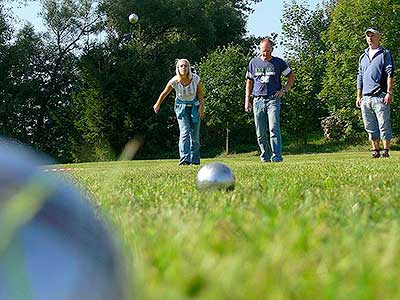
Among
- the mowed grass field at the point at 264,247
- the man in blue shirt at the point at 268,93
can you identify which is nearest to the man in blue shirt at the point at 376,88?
the man in blue shirt at the point at 268,93

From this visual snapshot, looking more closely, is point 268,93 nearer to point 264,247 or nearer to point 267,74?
point 267,74

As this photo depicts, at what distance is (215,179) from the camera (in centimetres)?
433

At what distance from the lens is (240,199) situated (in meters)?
3.58

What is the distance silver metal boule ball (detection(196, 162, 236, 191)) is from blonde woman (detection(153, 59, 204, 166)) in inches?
247

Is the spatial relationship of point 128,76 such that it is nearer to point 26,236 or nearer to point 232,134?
point 232,134

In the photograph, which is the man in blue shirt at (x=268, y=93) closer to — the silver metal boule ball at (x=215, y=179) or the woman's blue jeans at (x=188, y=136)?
the woman's blue jeans at (x=188, y=136)

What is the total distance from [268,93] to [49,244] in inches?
379

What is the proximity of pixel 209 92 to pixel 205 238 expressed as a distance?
25.8m

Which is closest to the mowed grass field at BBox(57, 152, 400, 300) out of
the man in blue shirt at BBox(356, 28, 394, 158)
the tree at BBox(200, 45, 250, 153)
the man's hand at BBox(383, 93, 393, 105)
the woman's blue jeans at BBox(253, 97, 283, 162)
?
the woman's blue jeans at BBox(253, 97, 283, 162)

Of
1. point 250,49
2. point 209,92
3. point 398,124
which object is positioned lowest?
point 398,124

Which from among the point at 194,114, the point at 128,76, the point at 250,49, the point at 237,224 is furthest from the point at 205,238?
the point at 250,49

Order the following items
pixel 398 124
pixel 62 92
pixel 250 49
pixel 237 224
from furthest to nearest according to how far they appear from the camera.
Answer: pixel 250 49 → pixel 62 92 → pixel 398 124 → pixel 237 224

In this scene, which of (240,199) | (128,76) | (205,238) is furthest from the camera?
(128,76)

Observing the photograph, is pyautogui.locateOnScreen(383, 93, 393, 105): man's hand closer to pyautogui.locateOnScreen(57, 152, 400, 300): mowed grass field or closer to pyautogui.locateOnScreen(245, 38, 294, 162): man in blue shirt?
pyautogui.locateOnScreen(245, 38, 294, 162): man in blue shirt
